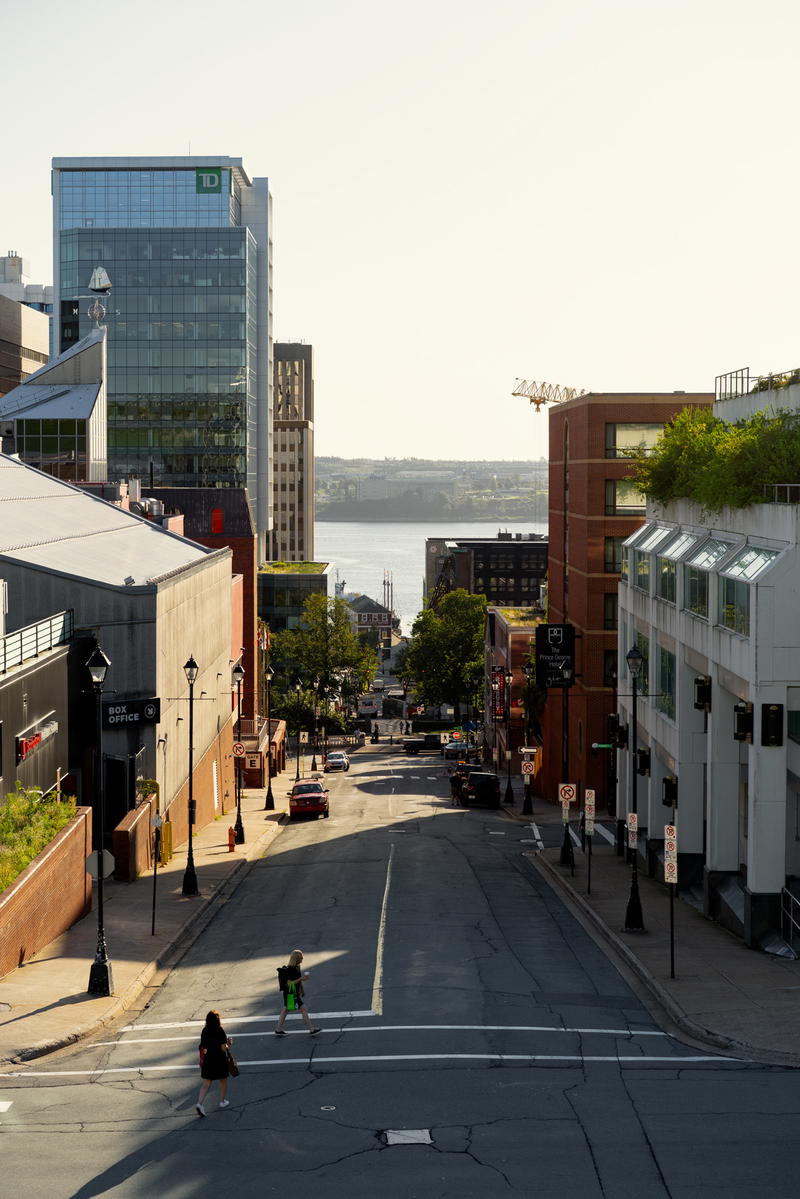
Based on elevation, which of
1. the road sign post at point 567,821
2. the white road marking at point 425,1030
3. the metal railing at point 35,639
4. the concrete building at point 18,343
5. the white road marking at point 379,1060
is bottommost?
the road sign post at point 567,821

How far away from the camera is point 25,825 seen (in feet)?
108

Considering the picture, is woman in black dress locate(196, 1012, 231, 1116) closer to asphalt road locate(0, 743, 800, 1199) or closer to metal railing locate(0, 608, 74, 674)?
asphalt road locate(0, 743, 800, 1199)

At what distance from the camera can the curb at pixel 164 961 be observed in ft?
77.8

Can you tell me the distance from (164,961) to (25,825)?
4.55 meters

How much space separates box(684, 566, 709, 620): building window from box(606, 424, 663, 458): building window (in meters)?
29.1

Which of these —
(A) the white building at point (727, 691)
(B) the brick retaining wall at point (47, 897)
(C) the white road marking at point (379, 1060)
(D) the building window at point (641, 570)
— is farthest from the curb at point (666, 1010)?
(D) the building window at point (641, 570)

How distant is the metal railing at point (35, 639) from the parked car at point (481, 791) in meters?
33.0

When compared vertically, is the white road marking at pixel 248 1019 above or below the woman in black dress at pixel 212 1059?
below

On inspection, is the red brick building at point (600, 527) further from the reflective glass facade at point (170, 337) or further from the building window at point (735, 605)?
the reflective glass facade at point (170, 337)

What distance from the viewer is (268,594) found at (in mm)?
159125

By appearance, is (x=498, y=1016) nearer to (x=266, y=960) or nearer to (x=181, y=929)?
(x=266, y=960)

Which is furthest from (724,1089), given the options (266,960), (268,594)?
(268,594)

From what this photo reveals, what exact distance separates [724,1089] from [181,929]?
17814mm

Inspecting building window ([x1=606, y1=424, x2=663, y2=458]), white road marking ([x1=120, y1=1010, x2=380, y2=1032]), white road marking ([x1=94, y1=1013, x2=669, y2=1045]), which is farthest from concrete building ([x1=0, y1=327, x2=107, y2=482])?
white road marking ([x1=94, y1=1013, x2=669, y2=1045])
